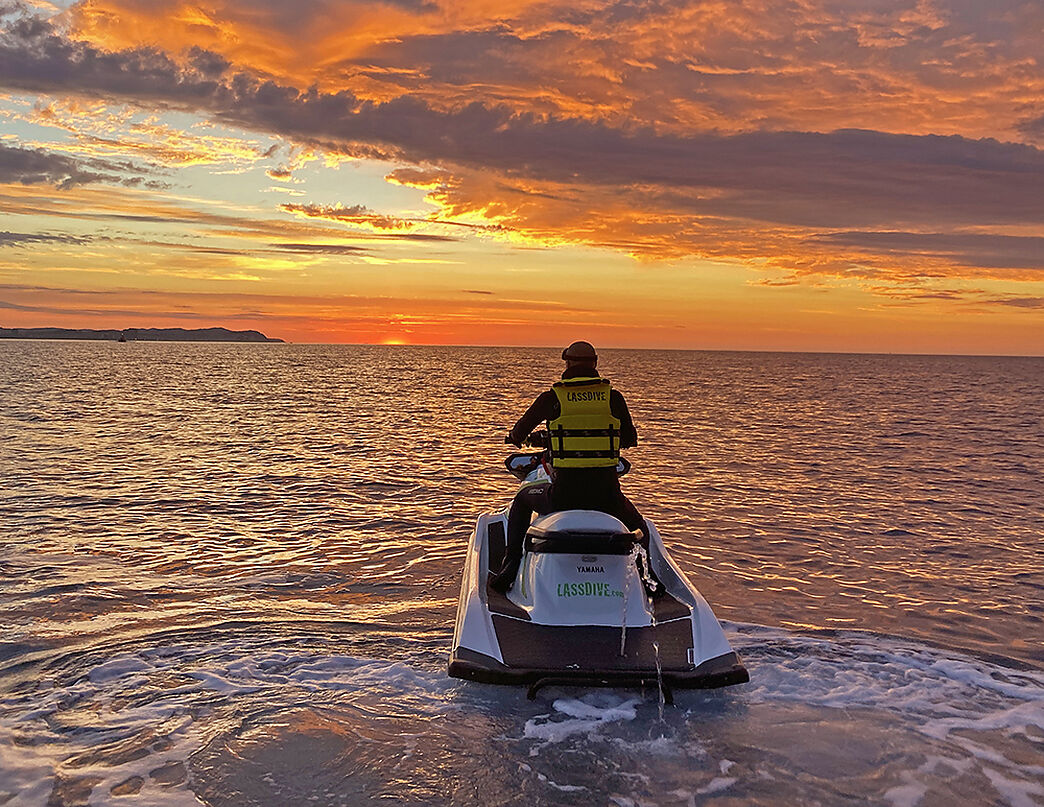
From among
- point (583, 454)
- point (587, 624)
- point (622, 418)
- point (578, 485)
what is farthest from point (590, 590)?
point (622, 418)

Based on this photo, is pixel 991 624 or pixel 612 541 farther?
pixel 991 624

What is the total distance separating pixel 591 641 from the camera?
6230 mm

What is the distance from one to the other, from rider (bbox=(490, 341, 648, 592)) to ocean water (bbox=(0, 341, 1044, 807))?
5.30 ft

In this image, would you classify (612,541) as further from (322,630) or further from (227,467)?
(227,467)

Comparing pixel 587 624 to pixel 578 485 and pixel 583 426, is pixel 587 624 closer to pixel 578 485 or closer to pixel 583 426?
pixel 578 485

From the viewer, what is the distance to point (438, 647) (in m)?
7.43

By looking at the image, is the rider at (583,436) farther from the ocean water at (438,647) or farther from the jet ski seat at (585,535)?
the ocean water at (438,647)

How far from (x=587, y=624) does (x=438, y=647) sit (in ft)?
5.37

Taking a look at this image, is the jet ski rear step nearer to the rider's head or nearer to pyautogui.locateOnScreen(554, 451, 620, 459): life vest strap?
pyautogui.locateOnScreen(554, 451, 620, 459): life vest strap

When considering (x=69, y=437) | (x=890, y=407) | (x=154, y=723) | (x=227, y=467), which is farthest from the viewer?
(x=890, y=407)

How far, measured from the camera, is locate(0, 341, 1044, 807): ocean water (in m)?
5.04

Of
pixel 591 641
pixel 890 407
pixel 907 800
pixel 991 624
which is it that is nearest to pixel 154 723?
pixel 591 641

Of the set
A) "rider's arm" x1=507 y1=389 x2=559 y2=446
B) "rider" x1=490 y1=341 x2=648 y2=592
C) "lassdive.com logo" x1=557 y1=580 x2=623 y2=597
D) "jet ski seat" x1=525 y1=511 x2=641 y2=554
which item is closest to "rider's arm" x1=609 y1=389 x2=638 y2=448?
Result: "rider" x1=490 y1=341 x2=648 y2=592

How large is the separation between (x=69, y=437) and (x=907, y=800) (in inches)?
969
